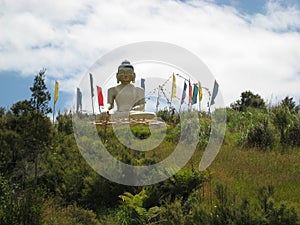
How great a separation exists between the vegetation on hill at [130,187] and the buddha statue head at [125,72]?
19.3 feet

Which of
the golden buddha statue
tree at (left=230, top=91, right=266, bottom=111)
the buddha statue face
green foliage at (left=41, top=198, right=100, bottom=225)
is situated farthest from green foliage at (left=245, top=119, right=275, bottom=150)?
tree at (left=230, top=91, right=266, bottom=111)

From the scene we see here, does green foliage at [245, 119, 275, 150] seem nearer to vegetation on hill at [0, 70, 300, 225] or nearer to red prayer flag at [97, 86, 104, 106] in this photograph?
vegetation on hill at [0, 70, 300, 225]

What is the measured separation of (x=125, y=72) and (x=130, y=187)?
10.2 meters

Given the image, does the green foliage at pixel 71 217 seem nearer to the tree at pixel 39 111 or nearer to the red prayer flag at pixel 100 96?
the tree at pixel 39 111

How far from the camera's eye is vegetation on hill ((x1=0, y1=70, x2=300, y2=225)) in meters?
6.62

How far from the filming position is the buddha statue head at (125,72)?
19.7 meters

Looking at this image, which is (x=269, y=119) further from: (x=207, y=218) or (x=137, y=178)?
(x=207, y=218)

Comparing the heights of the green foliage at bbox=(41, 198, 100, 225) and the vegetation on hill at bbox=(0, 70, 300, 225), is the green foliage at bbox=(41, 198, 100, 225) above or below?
below

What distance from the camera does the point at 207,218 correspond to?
21.2 ft

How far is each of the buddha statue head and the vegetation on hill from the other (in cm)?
589

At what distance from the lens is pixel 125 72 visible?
64.6ft

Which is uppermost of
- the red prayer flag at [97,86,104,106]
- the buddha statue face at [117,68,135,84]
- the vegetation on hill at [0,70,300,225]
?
the buddha statue face at [117,68,135,84]

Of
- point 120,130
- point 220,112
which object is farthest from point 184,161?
point 220,112

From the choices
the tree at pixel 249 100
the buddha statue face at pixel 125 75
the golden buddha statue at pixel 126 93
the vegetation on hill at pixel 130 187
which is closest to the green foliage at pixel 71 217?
the vegetation on hill at pixel 130 187
